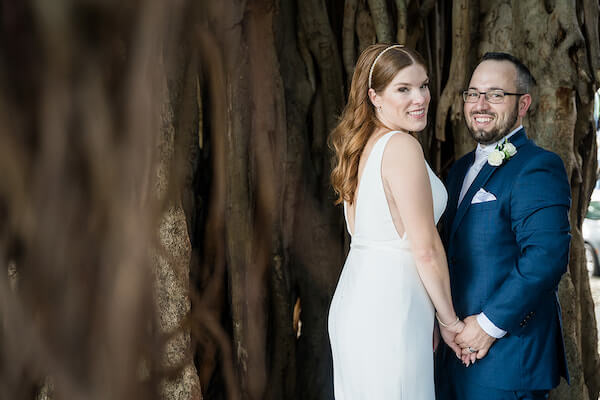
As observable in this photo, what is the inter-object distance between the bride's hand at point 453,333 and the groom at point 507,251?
0.02m

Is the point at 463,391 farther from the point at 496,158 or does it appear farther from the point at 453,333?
the point at 496,158

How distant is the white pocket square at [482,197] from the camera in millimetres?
1575

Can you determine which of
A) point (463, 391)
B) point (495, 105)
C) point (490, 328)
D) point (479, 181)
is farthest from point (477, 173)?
point (463, 391)

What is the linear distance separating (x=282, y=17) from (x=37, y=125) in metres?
2.47

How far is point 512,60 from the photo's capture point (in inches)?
64.7

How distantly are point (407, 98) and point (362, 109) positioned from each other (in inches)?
5.5

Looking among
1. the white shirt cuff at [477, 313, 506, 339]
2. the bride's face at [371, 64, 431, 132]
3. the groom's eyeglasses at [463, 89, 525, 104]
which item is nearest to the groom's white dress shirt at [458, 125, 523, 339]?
the white shirt cuff at [477, 313, 506, 339]

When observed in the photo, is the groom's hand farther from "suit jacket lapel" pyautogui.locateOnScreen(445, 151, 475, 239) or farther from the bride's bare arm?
"suit jacket lapel" pyautogui.locateOnScreen(445, 151, 475, 239)

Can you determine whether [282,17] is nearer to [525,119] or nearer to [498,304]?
[525,119]

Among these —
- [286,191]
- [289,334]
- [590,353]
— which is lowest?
[590,353]

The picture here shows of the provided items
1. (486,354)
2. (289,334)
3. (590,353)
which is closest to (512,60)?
(486,354)

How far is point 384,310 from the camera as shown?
155cm

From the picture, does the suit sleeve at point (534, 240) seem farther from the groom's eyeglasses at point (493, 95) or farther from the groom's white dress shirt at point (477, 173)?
the groom's eyeglasses at point (493, 95)

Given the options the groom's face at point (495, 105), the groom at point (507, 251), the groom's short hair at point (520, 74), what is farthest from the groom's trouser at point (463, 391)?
the groom's short hair at point (520, 74)
